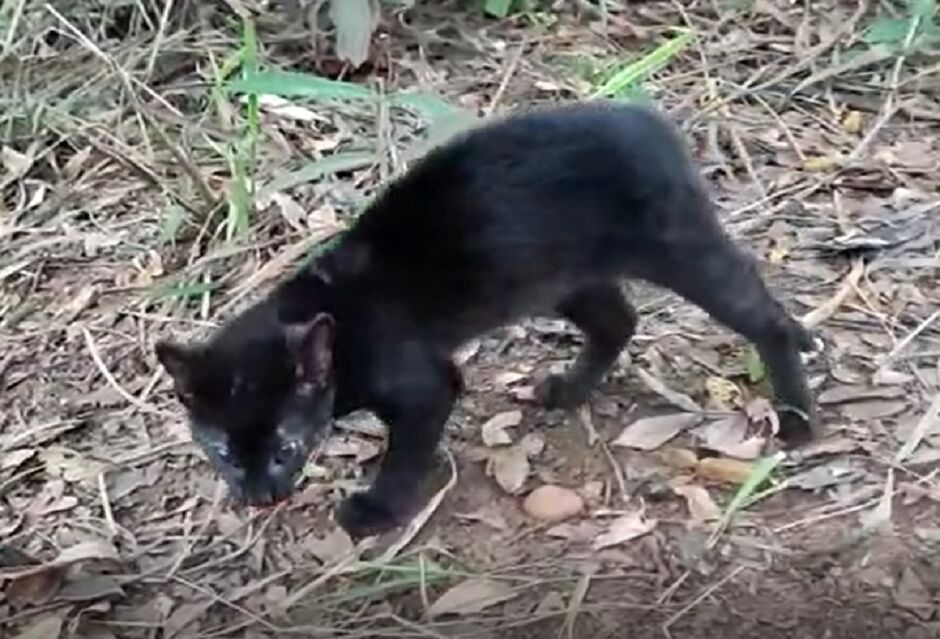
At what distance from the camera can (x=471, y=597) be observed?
2.15 metres

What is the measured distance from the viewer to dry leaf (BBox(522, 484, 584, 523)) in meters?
2.32

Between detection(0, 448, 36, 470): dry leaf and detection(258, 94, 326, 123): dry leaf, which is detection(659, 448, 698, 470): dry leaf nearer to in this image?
detection(0, 448, 36, 470): dry leaf

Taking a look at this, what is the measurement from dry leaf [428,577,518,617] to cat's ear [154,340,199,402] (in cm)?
37

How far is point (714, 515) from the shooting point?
2.28 metres

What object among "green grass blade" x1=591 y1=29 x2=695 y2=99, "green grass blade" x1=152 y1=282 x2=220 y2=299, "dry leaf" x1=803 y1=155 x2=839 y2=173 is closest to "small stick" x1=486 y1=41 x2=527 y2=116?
"green grass blade" x1=591 y1=29 x2=695 y2=99

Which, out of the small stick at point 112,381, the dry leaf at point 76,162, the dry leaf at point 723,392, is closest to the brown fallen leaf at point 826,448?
the dry leaf at point 723,392

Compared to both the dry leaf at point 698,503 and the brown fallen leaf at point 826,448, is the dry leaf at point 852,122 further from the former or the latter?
the dry leaf at point 698,503

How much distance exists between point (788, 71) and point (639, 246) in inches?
41.4

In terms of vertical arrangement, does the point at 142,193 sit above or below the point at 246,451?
below

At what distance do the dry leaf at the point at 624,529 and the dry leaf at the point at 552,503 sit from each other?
0.20 feet

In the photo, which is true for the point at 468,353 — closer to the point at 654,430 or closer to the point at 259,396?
the point at 654,430

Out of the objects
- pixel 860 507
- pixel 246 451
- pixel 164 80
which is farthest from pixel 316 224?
pixel 860 507

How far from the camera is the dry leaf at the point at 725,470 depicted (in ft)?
7.69

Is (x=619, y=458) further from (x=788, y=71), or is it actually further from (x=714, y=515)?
(x=788, y=71)
